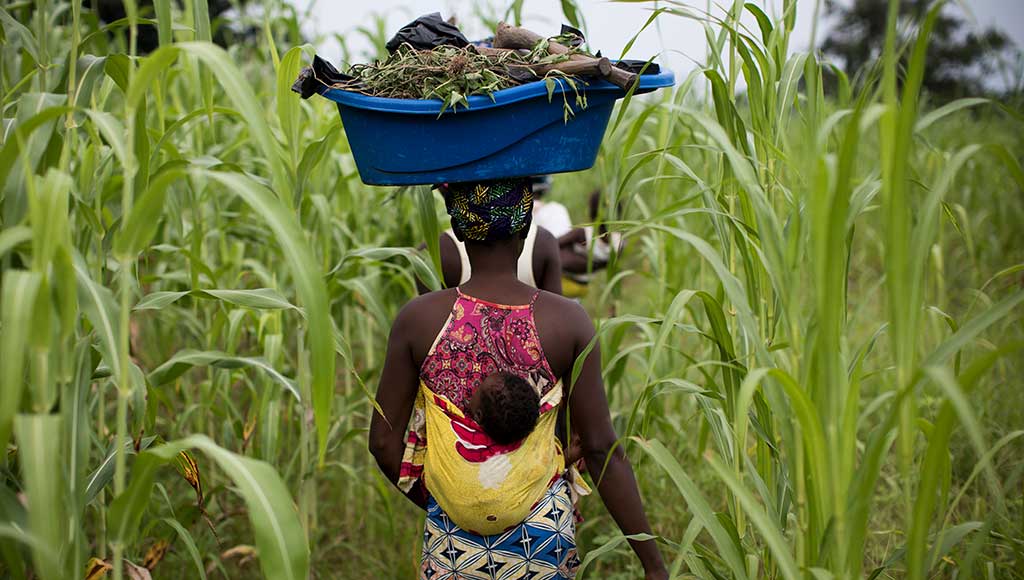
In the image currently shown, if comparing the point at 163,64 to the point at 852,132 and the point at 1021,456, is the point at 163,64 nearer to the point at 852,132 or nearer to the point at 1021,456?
the point at 852,132

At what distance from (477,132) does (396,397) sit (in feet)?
1.92

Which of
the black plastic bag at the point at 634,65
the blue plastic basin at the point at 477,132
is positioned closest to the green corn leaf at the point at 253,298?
the blue plastic basin at the point at 477,132

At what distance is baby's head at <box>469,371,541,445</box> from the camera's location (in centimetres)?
153

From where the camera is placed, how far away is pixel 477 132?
153cm

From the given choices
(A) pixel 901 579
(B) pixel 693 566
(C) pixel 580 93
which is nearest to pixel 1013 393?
(A) pixel 901 579

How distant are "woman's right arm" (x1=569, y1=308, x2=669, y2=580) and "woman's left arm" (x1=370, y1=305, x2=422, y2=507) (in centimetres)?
34

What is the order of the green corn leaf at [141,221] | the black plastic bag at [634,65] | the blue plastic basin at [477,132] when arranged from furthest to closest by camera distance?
1. the black plastic bag at [634,65]
2. the blue plastic basin at [477,132]
3. the green corn leaf at [141,221]

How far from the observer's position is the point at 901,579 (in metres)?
2.37

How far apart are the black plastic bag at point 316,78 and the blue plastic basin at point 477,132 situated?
24mm

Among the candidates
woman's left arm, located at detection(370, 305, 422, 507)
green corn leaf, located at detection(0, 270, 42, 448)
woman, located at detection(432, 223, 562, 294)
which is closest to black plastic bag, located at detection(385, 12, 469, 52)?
woman's left arm, located at detection(370, 305, 422, 507)

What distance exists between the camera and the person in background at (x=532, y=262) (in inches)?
91.7

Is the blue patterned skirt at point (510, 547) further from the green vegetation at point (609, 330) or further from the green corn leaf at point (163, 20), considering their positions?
the green corn leaf at point (163, 20)

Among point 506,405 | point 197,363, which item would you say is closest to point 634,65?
point 506,405

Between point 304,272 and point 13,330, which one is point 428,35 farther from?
point 13,330
